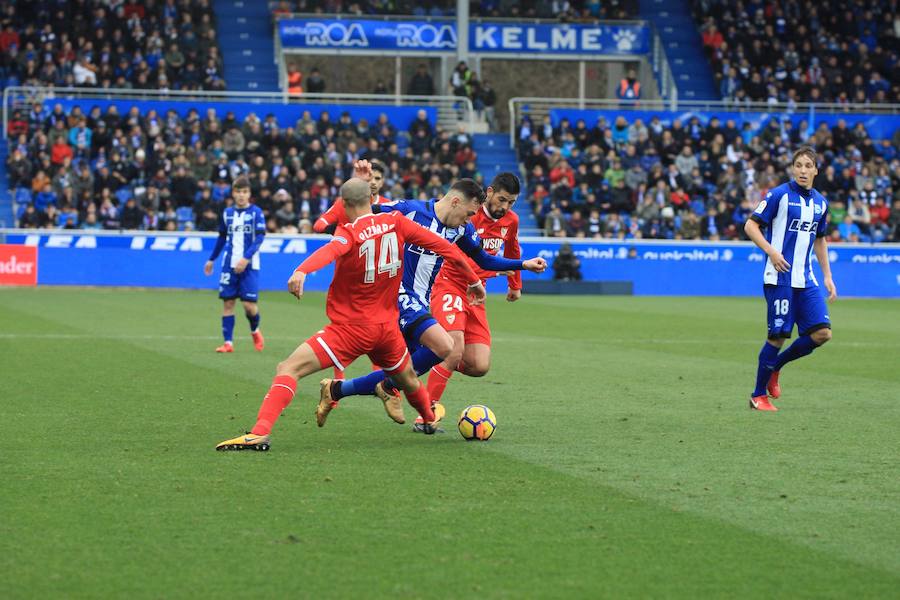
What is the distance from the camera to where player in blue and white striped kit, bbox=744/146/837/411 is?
11117mm

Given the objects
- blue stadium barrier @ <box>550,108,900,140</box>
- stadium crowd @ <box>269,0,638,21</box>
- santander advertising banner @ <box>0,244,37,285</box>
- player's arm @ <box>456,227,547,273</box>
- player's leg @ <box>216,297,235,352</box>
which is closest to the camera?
player's arm @ <box>456,227,547,273</box>

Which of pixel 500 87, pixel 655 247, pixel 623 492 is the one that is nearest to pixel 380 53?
pixel 500 87

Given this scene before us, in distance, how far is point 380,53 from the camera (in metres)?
42.5

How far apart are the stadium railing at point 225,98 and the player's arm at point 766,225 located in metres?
25.9

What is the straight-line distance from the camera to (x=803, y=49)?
42719 mm

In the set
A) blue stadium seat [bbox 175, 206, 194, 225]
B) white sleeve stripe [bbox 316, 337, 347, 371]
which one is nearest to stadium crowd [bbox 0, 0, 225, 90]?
blue stadium seat [bbox 175, 206, 194, 225]

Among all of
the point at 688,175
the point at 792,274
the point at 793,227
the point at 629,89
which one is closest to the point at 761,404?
the point at 792,274

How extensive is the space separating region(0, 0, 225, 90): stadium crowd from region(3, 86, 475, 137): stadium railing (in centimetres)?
33

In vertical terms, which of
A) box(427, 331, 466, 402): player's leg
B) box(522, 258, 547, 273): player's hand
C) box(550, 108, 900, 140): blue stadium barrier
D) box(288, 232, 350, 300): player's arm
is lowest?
box(427, 331, 466, 402): player's leg

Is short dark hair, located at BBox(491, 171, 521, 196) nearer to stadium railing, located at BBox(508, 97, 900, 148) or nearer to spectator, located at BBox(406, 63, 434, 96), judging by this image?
stadium railing, located at BBox(508, 97, 900, 148)

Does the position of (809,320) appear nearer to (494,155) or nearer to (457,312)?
(457,312)

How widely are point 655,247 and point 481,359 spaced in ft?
74.7

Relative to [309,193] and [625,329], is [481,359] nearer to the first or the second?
[625,329]

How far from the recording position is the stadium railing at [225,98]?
116 ft
